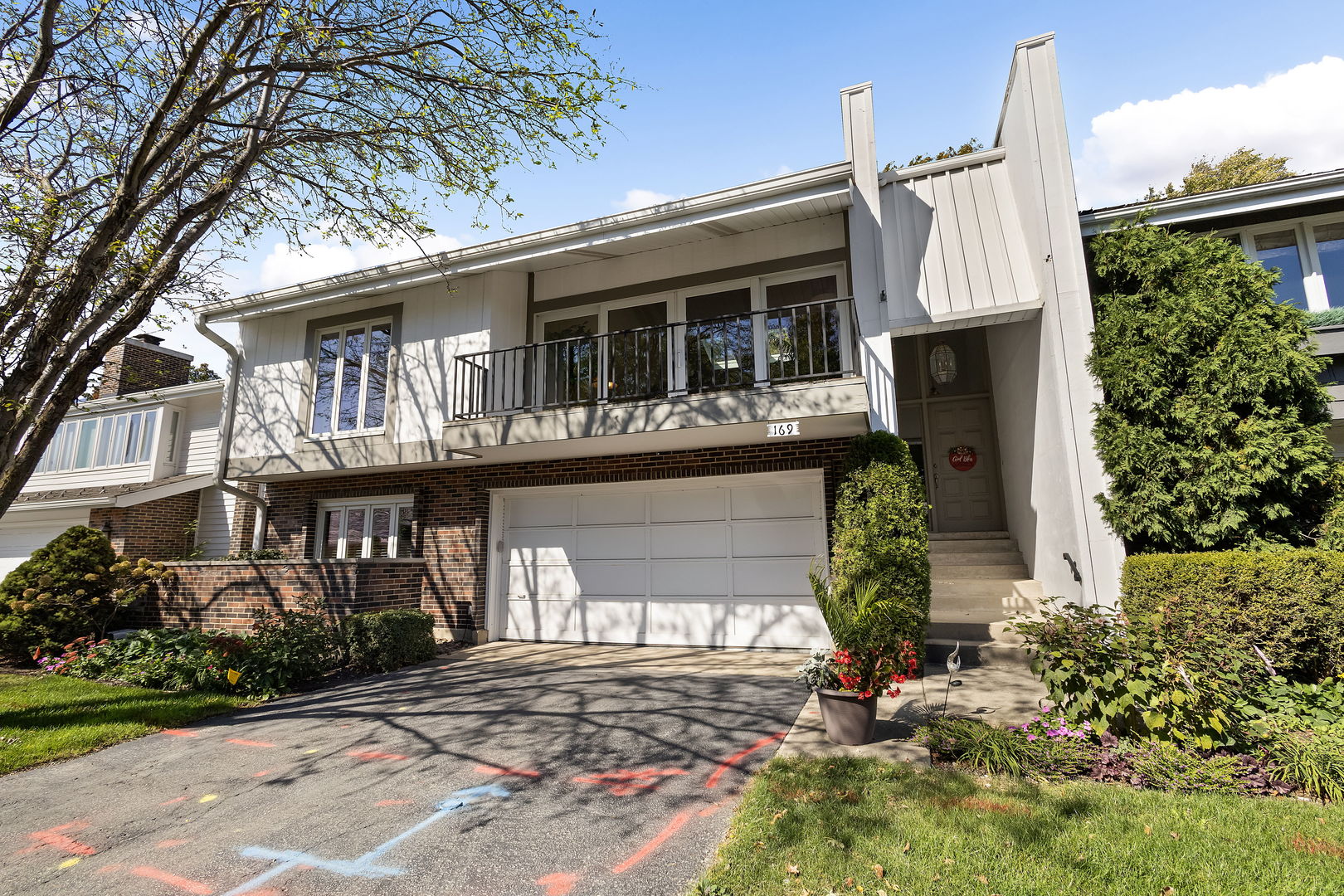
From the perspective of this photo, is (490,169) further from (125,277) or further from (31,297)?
(31,297)

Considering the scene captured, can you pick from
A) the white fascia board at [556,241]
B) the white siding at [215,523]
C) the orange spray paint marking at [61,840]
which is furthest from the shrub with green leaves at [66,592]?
the orange spray paint marking at [61,840]

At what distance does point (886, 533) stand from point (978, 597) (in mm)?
2396

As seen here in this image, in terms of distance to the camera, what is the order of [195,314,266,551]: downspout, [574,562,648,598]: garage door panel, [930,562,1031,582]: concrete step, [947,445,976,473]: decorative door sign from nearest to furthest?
[930,562,1031,582]: concrete step → [574,562,648,598]: garage door panel → [947,445,976,473]: decorative door sign → [195,314,266,551]: downspout

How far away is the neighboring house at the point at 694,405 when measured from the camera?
7590 mm

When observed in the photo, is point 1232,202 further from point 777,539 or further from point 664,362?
point 664,362

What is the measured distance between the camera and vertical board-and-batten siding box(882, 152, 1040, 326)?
25.8ft

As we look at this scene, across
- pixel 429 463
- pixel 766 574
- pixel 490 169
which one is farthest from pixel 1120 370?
pixel 429 463

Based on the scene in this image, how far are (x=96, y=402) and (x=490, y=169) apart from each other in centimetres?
1357

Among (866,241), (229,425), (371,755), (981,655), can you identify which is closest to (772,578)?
(981,655)

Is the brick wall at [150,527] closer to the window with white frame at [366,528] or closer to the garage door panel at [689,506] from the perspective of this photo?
the window with white frame at [366,528]

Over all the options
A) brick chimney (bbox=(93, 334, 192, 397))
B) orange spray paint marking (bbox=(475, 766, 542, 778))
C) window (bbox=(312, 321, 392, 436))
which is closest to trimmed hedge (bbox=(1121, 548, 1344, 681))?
orange spray paint marking (bbox=(475, 766, 542, 778))

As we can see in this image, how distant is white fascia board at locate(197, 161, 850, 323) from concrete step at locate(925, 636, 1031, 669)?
5.37 metres

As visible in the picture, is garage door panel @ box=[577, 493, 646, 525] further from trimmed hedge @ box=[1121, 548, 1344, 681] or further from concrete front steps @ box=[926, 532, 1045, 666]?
trimmed hedge @ box=[1121, 548, 1344, 681]

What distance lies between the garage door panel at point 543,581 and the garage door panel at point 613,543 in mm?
343
